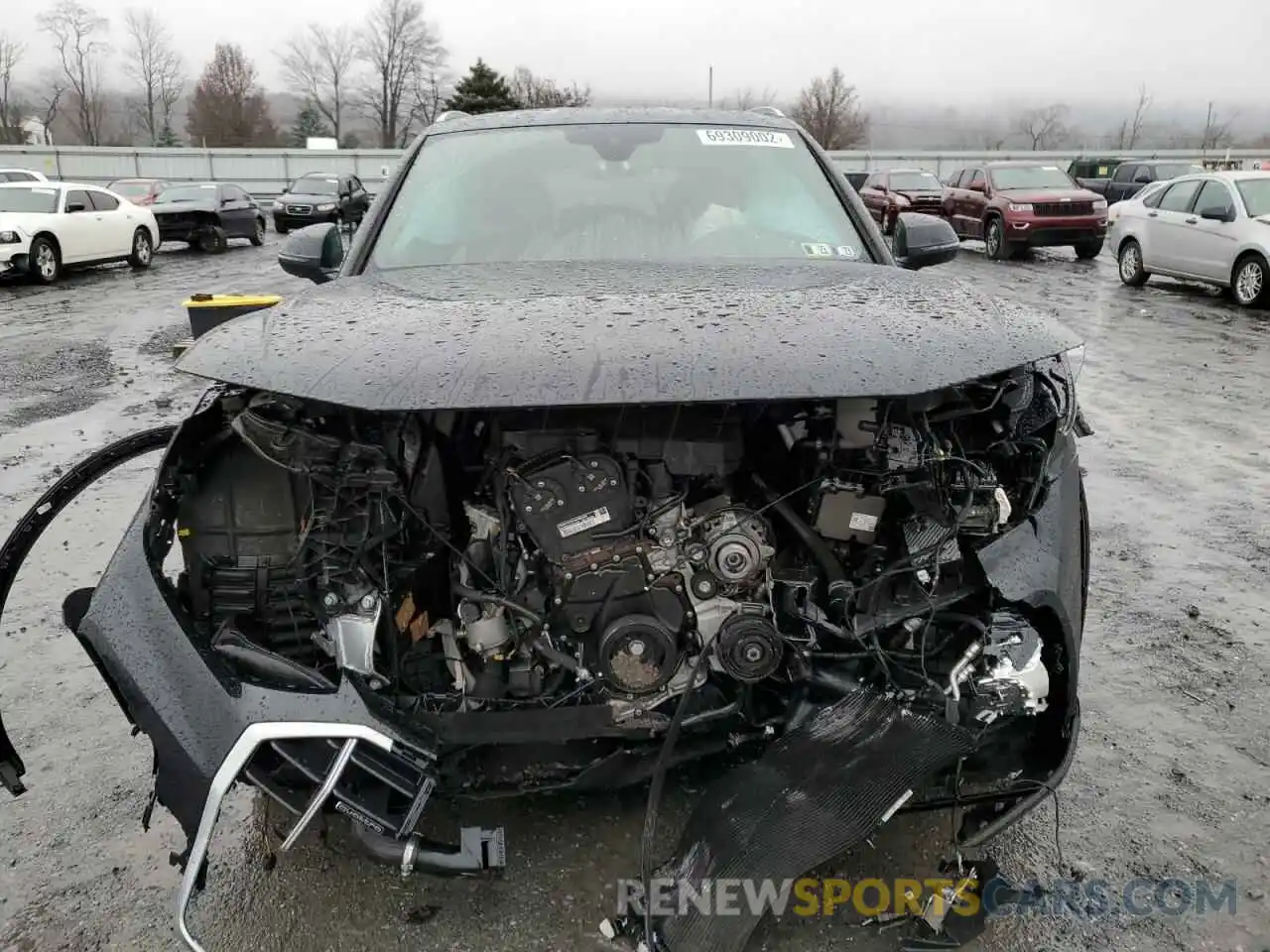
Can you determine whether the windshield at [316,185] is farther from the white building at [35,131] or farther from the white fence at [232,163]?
the white building at [35,131]

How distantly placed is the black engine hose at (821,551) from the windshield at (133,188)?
24889 mm

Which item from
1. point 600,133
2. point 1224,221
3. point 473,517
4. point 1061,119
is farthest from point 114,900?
point 1061,119

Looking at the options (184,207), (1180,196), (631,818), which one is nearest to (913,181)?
(1180,196)

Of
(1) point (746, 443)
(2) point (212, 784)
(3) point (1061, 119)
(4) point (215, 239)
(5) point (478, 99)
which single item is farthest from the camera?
(3) point (1061, 119)

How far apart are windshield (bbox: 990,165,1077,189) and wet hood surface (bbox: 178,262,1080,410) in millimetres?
17926

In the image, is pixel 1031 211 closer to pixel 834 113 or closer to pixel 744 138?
pixel 744 138

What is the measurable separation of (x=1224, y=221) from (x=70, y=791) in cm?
1400

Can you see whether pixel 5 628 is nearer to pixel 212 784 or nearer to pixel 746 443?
pixel 212 784

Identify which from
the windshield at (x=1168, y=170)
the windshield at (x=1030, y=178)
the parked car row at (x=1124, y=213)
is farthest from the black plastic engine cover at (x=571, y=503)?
the windshield at (x=1168, y=170)

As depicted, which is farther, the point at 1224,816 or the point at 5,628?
the point at 5,628

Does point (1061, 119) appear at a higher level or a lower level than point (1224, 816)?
higher

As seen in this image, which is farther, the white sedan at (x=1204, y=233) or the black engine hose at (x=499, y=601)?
the white sedan at (x=1204, y=233)

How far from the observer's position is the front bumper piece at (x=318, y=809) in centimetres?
199

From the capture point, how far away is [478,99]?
159 feet
